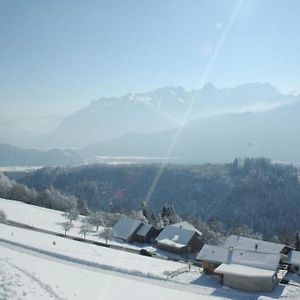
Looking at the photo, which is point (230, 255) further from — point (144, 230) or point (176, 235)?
point (144, 230)

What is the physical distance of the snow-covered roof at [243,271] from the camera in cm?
4082

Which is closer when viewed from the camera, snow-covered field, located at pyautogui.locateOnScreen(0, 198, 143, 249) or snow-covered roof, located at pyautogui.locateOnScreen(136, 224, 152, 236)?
snow-covered field, located at pyautogui.locateOnScreen(0, 198, 143, 249)

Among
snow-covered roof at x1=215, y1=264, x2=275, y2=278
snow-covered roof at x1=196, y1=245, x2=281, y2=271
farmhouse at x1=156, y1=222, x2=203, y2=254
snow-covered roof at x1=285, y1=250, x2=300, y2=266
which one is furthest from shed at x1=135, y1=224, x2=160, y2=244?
snow-covered roof at x1=215, y1=264, x2=275, y2=278

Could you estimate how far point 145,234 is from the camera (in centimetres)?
6944

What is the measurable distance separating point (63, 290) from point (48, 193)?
89.6 meters

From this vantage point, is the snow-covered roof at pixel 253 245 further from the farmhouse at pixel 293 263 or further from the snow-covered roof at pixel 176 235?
the snow-covered roof at pixel 176 235

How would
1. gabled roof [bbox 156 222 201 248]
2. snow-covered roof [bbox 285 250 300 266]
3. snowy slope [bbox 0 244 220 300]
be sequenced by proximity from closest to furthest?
snowy slope [bbox 0 244 220 300] → snow-covered roof [bbox 285 250 300 266] → gabled roof [bbox 156 222 201 248]

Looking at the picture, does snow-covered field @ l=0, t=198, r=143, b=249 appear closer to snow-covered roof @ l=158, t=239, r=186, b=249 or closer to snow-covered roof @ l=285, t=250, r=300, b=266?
snow-covered roof @ l=158, t=239, r=186, b=249

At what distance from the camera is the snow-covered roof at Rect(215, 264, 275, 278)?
40.8 meters

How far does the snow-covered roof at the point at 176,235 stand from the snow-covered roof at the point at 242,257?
1448cm

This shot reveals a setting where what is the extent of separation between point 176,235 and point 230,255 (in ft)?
61.5

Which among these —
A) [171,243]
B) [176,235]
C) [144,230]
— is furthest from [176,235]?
[144,230]

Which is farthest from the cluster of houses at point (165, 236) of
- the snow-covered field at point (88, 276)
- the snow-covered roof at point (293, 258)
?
the snow-covered roof at point (293, 258)

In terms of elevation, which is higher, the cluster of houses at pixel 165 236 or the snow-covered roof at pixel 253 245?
the snow-covered roof at pixel 253 245
